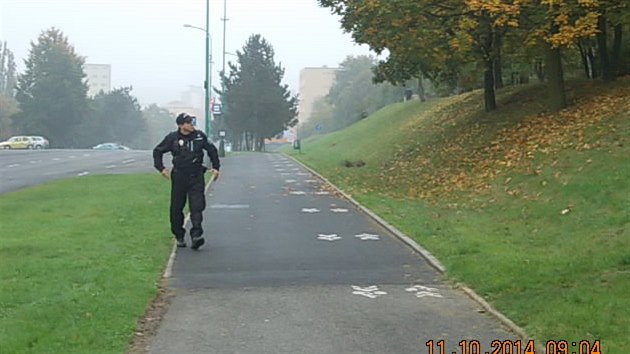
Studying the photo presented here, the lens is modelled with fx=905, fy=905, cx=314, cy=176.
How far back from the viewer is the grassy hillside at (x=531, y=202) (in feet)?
26.0

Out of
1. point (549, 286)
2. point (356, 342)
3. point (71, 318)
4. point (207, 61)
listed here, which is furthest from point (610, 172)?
point (207, 61)

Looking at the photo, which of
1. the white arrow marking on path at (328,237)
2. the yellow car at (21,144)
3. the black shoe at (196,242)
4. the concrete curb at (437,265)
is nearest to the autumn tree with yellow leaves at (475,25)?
the concrete curb at (437,265)

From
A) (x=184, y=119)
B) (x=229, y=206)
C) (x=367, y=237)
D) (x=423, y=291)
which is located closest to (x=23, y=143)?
(x=229, y=206)

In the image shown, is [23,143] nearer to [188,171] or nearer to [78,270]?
[188,171]

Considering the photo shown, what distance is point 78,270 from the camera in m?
9.89

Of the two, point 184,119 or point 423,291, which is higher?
point 184,119

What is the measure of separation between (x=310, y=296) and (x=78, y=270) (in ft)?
9.15

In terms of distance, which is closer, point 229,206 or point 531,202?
point 531,202

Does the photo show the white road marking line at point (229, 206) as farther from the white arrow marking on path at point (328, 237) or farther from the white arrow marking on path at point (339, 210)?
the white arrow marking on path at point (328, 237)

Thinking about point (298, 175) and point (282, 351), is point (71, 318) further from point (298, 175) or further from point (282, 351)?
point (298, 175)

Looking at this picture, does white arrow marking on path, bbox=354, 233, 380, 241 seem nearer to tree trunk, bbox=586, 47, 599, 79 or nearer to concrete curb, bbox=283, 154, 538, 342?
concrete curb, bbox=283, 154, 538, 342

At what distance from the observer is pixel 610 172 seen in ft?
48.7

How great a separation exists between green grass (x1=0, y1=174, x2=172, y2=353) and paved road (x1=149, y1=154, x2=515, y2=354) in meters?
0.38

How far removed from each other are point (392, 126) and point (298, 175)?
18.3 meters
